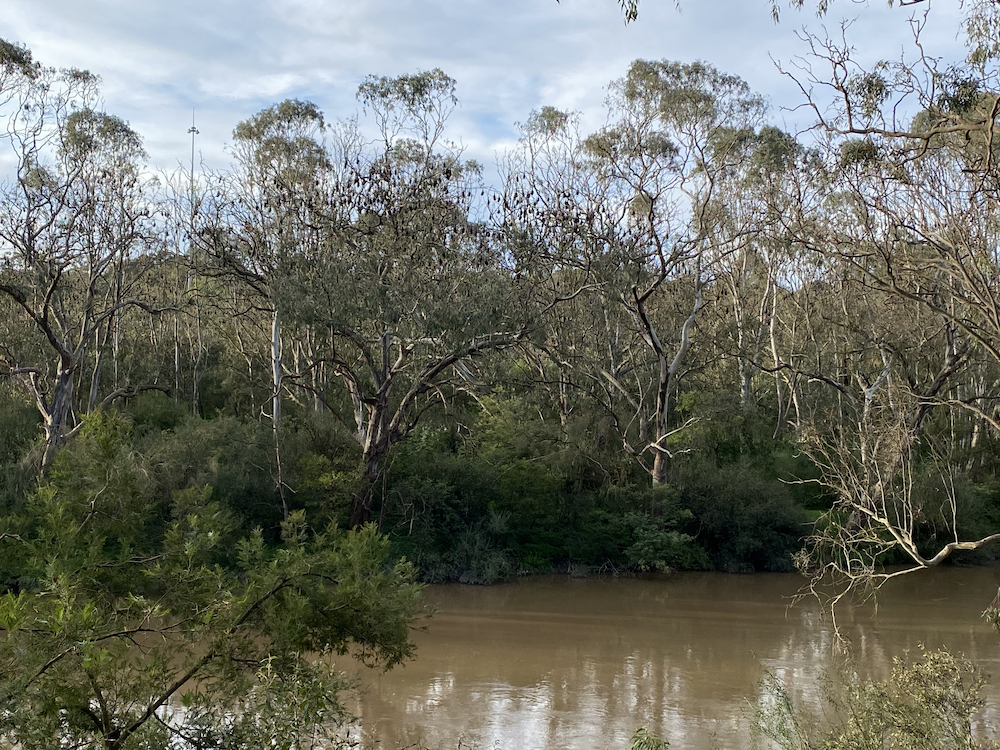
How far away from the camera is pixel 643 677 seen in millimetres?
11328

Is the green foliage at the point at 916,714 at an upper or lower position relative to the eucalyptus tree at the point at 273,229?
lower

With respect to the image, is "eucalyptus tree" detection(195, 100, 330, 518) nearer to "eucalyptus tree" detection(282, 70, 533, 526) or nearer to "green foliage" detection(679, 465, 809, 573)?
"eucalyptus tree" detection(282, 70, 533, 526)

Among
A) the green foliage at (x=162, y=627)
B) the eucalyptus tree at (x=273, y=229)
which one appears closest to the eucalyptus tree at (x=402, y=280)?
the eucalyptus tree at (x=273, y=229)

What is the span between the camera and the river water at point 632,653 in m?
9.28

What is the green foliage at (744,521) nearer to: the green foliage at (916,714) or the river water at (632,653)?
the river water at (632,653)

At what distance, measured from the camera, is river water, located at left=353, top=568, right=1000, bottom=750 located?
928cm

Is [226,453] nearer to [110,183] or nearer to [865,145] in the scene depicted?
[110,183]

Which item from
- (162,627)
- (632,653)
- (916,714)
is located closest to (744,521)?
(632,653)

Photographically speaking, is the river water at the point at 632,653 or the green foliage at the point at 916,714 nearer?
the green foliage at the point at 916,714

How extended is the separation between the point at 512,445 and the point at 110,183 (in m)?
9.03

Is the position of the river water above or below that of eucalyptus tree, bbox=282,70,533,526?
below

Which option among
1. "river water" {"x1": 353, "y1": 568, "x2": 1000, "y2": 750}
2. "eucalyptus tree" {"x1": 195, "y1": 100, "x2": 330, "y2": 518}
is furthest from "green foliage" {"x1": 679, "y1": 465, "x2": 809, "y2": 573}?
"eucalyptus tree" {"x1": 195, "y1": 100, "x2": 330, "y2": 518}

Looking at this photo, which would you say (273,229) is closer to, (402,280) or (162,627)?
(402,280)

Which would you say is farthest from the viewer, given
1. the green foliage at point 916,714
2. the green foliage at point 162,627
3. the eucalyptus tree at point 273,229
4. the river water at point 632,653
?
the eucalyptus tree at point 273,229
